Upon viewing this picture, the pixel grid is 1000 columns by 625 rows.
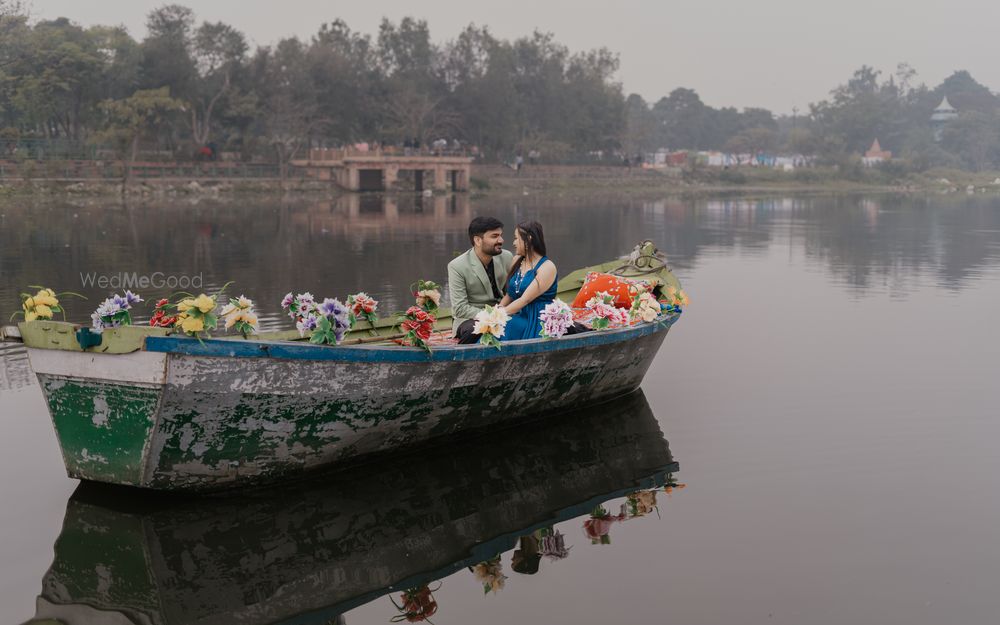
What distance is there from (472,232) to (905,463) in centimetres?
408

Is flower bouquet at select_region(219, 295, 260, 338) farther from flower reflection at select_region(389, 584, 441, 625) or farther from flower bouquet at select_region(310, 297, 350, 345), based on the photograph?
flower reflection at select_region(389, 584, 441, 625)

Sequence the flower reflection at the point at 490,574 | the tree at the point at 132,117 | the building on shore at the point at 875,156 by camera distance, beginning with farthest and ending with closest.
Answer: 1. the building on shore at the point at 875,156
2. the tree at the point at 132,117
3. the flower reflection at the point at 490,574

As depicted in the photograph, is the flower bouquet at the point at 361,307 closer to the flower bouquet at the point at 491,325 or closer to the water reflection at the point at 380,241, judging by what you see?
the flower bouquet at the point at 491,325

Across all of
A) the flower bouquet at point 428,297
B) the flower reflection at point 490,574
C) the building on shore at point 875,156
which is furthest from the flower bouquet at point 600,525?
the building on shore at point 875,156

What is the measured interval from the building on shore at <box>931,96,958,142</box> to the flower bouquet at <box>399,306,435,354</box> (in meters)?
126

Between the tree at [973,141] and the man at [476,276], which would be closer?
the man at [476,276]

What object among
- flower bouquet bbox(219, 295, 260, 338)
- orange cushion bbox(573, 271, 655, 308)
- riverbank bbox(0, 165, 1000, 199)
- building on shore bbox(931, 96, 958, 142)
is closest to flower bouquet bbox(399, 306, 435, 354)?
flower bouquet bbox(219, 295, 260, 338)

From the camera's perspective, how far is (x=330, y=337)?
6605 millimetres

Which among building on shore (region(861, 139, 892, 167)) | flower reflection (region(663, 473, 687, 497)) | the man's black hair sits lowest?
flower reflection (region(663, 473, 687, 497))

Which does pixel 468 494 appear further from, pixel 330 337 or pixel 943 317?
pixel 943 317

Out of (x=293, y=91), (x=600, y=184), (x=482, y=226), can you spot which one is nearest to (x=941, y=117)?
(x=600, y=184)

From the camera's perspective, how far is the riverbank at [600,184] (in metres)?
46.1

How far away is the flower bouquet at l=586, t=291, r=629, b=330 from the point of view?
28.8ft

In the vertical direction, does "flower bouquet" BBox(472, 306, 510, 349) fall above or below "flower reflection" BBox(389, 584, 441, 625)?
→ above
